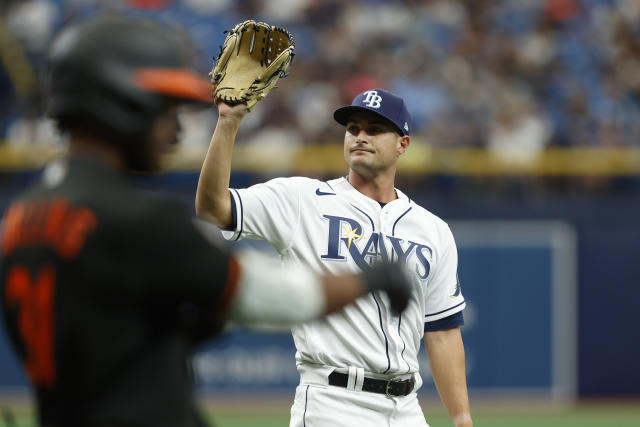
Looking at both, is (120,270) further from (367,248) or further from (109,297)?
(367,248)

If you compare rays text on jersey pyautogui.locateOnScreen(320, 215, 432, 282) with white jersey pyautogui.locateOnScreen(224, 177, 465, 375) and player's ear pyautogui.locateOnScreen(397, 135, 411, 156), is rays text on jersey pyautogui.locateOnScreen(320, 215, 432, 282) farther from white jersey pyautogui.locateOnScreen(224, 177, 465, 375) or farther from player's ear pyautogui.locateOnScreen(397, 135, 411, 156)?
player's ear pyautogui.locateOnScreen(397, 135, 411, 156)

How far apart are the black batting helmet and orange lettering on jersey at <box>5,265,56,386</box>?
0.34 m

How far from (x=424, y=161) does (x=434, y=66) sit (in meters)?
1.93

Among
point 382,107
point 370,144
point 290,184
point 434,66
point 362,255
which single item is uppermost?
point 434,66

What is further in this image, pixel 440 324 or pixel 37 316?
pixel 440 324

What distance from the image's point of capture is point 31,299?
2000 mm

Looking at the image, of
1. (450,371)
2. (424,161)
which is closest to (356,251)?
(450,371)

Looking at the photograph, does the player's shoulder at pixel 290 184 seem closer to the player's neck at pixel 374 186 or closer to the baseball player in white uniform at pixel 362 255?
the baseball player in white uniform at pixel 362 255

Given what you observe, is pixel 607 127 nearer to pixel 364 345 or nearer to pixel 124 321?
pixel 364 345

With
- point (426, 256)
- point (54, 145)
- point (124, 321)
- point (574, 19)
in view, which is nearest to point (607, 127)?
point (574, 19)

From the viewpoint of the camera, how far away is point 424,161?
10984 mm

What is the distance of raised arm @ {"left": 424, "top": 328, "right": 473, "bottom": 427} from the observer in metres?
4.31

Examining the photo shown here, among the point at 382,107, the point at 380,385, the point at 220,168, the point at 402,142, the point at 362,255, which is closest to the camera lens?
the point at 220,168

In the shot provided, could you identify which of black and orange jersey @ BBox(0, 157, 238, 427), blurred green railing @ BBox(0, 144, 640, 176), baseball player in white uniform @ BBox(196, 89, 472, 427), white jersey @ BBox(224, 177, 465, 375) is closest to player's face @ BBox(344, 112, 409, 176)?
baseball player in white uniform @ BBox(196, 89, 472, 427)
